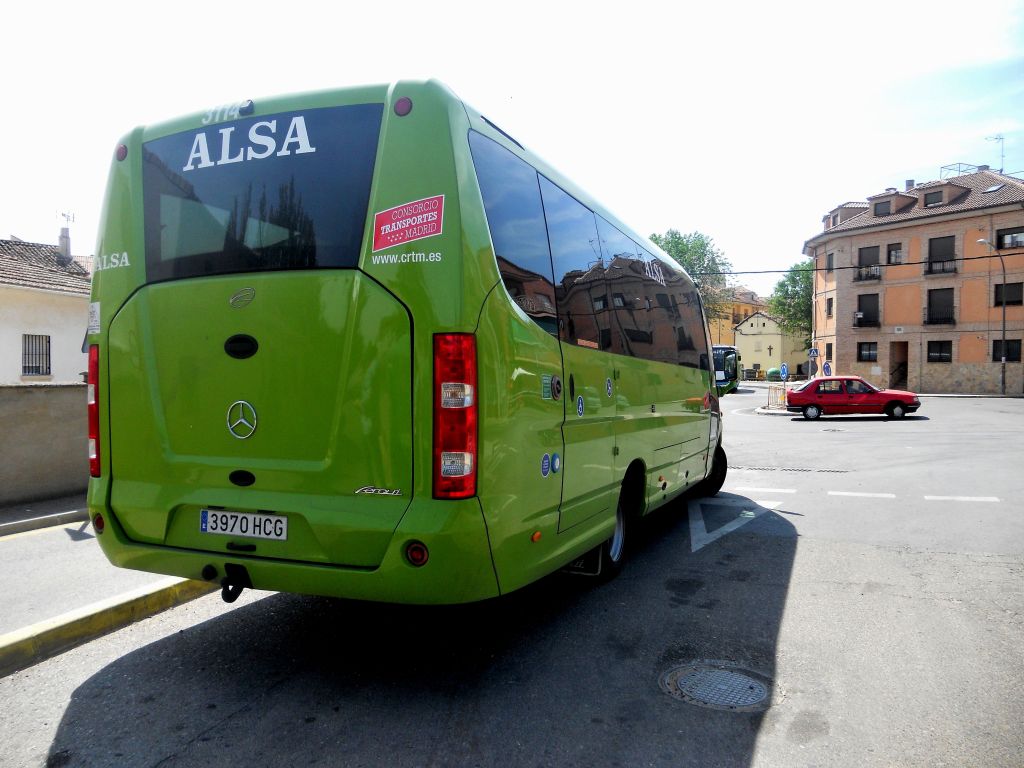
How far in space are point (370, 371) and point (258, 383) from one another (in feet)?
1.93

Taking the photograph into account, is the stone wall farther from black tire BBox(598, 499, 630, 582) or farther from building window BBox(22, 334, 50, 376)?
building window BBox(22, 334, 50, 376)

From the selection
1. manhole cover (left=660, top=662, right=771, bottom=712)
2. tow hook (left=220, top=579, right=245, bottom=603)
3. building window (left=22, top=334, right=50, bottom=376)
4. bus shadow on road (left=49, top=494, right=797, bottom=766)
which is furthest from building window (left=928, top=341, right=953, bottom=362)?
tow hook (left=220, top=579, right=245, bottom=603)

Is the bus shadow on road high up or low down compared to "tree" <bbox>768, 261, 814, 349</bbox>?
down

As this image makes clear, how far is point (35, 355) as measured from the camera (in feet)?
79.3

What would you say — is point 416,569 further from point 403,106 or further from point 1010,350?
point 1010,350

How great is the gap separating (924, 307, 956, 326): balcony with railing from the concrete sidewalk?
51788mm

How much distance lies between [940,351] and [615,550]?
5049cm

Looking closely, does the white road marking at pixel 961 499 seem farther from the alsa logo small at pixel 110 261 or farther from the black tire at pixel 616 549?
the alsa logo small at pixel 110 261

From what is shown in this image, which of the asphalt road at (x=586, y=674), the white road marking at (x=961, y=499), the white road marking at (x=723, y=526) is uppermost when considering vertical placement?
the asphalt road at (x=586, y=674)

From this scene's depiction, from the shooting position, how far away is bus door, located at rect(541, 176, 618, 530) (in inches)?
158

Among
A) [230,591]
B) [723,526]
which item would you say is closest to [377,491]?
[230,591]

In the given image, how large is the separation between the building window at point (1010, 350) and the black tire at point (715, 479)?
148ft

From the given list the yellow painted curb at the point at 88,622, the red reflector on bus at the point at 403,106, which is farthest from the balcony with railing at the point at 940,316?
the red reflector on bus at the point at 403,106

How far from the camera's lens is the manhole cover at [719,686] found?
11.1 ft
